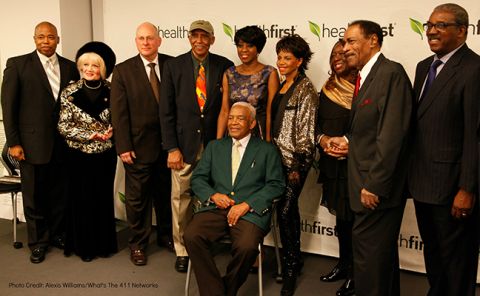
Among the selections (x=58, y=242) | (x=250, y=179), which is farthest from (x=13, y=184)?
(x=250, y=179)

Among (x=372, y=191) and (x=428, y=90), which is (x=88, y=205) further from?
(x=428, y=90)

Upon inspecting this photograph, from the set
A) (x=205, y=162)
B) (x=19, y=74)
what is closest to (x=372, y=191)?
(x=205, y=162)

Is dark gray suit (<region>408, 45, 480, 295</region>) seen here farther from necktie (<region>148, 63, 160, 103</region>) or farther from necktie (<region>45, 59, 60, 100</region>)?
necktie (<region>45, 59, 60, 100</region>)

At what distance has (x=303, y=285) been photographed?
3.35 metres

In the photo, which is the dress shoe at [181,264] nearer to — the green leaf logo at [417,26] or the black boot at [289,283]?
the black boot at [289,283]

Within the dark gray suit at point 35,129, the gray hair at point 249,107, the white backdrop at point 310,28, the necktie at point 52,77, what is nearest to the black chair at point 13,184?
the dark gray suit at point 35,129

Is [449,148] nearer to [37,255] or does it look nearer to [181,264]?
[181,264]

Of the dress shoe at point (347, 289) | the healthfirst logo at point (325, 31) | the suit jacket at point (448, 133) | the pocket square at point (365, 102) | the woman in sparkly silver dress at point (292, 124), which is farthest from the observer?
the healthfirst logo at point (325, 31)

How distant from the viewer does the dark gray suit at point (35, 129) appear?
12.0ft

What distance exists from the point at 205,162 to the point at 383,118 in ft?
4.13

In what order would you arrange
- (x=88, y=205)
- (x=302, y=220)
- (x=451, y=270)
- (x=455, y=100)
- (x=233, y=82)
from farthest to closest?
(x=302, y=220)
(x=88, y=205)
(x=233, y=82)
(x=451, y=270)
(x=455, y=100)

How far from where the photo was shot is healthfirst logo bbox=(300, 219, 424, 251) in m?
3.60

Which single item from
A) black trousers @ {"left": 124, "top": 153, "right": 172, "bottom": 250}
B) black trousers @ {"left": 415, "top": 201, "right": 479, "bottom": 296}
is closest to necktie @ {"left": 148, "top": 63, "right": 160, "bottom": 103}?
black trousers @ {"left": 124, "top": 153, "right": 172, "bottom": 250}

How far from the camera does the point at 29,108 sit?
12.1 feet
